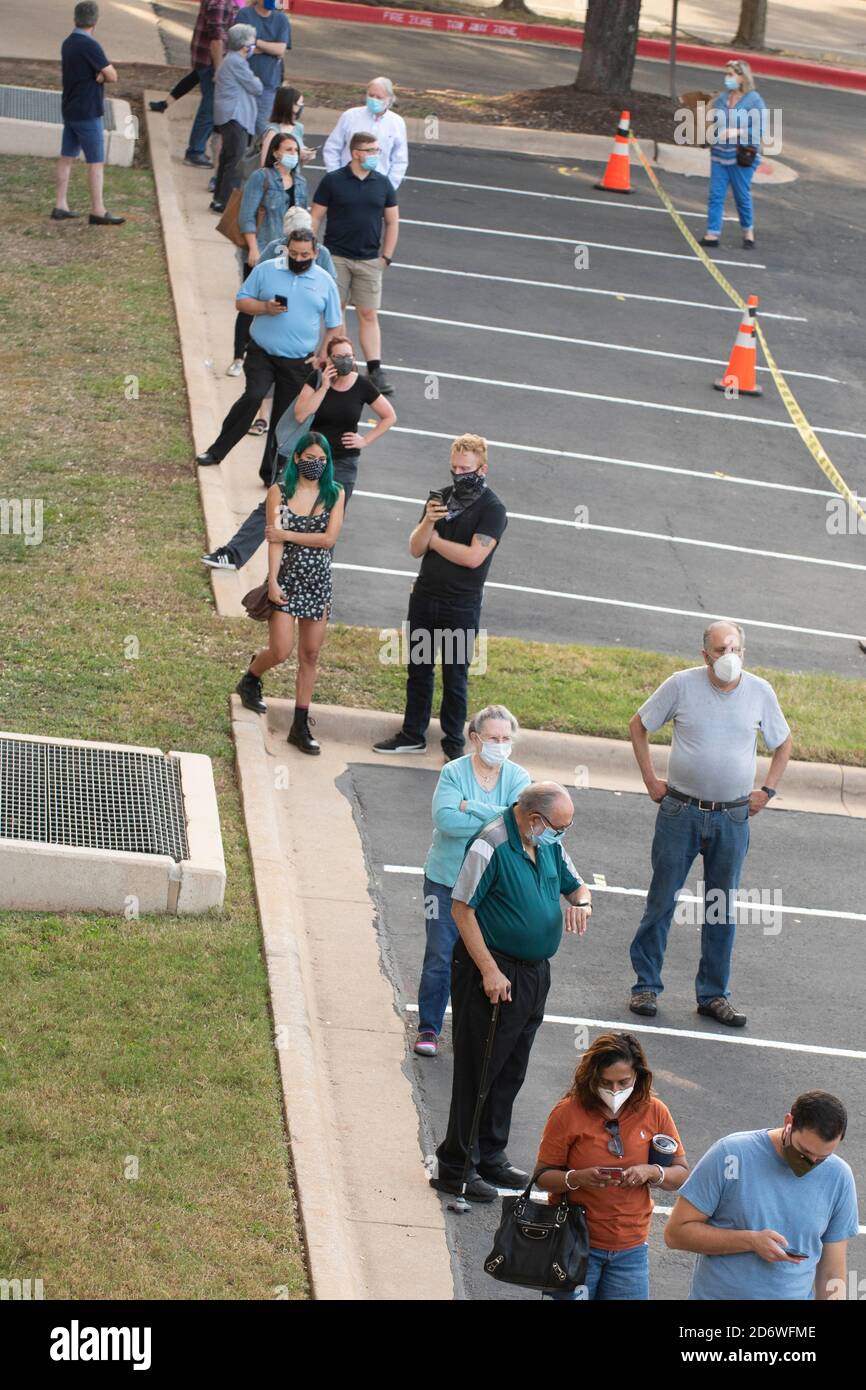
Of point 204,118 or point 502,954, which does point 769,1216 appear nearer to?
point 502,954

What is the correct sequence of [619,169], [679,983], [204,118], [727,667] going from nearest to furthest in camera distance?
[727,667]
[679,983]
[204,118]
[619,169]

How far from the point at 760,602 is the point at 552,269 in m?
8.35

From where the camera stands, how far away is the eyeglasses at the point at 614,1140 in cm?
646

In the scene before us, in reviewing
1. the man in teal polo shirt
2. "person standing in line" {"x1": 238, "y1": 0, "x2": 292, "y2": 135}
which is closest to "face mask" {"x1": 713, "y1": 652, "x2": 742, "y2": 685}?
the man in teal polo shirt

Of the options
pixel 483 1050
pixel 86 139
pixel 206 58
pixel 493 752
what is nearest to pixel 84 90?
pixel 86 139

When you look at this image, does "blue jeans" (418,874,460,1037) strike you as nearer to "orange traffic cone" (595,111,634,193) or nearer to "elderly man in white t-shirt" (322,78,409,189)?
"elderly man in white t-shirt" (322,78,409,189)

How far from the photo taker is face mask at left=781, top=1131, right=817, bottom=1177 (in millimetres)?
5883

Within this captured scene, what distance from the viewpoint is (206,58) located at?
2153 cm

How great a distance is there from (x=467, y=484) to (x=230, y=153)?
10.2m

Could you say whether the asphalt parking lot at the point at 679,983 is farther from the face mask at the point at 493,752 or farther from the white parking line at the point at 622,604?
the white parking line at the point at 622,604

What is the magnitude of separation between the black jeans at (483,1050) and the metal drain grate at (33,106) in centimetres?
1750

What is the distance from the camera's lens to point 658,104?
28094 mm

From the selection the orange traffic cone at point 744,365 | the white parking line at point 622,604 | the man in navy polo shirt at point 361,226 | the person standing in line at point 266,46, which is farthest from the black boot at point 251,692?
the person standing in line at point 266,46

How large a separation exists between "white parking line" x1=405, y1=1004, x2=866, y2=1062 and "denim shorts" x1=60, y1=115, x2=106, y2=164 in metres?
12.7
